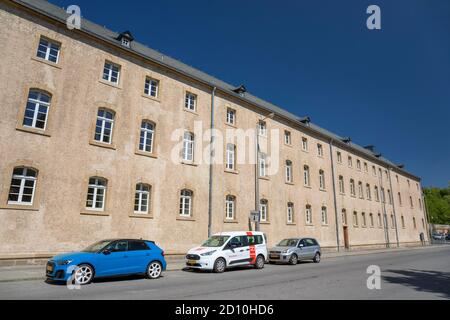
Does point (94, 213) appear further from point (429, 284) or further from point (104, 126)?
point (429, 284)

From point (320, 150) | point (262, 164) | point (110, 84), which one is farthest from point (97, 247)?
point (320, 150)

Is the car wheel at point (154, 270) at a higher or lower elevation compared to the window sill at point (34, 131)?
lower

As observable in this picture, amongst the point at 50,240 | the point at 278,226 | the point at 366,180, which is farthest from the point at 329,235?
the point at 50,240

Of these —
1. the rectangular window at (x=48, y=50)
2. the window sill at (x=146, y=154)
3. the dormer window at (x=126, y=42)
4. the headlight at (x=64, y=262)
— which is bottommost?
the headlight at (x=64, y=262)

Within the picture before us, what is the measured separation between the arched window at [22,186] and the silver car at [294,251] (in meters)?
13.6

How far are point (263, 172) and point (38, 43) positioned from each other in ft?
60.0

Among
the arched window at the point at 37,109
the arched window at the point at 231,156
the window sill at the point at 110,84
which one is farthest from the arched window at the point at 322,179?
the arched window at the point at 37,109

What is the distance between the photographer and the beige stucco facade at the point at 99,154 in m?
13.7

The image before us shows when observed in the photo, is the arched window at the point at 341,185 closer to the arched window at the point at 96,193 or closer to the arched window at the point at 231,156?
the arched window at the point at 231,156

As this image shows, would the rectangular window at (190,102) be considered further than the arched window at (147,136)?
Yes

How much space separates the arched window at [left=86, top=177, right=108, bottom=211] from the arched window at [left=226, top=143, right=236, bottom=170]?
973 centimetres

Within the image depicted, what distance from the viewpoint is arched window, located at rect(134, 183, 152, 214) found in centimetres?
1736

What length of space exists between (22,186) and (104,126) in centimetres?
519

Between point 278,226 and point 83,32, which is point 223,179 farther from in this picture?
point 83,32
